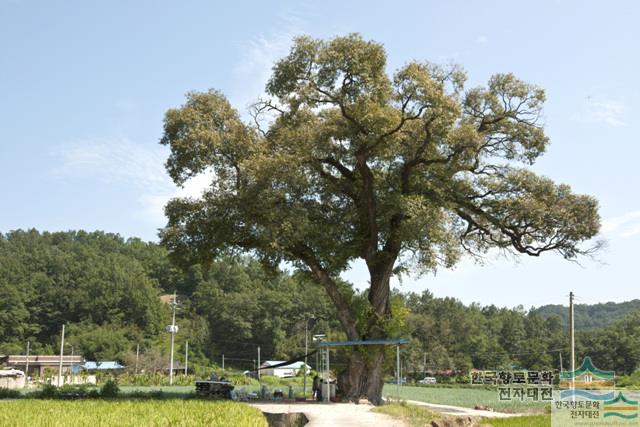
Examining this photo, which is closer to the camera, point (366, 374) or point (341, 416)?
point (341, 416)

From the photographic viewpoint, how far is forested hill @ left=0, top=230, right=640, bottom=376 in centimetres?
8138

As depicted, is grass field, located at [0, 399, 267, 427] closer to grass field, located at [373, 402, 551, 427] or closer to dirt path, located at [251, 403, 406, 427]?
dirt path, located at [251, 403, 406, 427]

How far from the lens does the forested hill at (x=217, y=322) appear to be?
81375 mm

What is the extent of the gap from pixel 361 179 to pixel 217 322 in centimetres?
7126

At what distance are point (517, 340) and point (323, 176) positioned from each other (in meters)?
73.0

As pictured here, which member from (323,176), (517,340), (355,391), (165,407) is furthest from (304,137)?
(517,340)

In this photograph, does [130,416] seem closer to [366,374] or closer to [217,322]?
[366,374]

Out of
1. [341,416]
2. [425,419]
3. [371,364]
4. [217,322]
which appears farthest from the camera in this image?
[217,322]

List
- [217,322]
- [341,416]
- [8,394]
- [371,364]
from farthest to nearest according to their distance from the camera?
[217,322], [8,394], [371,364], [341,416]

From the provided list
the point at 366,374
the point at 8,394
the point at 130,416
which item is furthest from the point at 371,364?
the point at 8,394

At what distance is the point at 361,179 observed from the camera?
2816 cm

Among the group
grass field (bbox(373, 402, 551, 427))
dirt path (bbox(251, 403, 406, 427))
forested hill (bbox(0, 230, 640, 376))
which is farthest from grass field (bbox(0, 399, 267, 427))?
forested hill (bbox(0, 230, 640, 376))

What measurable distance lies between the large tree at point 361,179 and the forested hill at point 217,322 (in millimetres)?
52163

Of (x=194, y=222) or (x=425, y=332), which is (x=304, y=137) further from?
(x=425, y=332)
